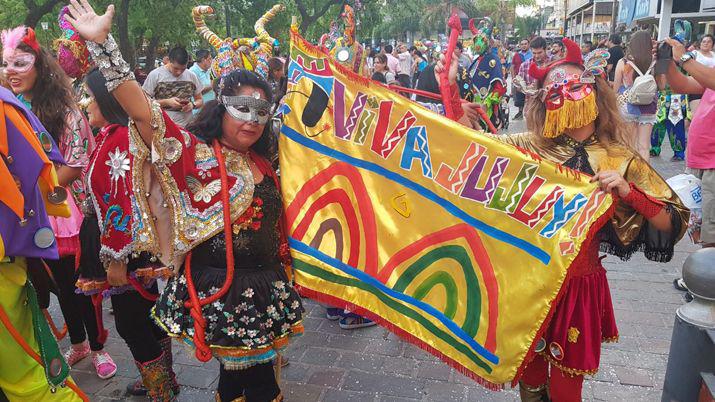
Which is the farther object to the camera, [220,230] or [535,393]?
[535,393]

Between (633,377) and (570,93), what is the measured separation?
200cm

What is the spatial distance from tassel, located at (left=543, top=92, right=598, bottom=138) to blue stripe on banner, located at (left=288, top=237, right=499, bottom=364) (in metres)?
1.00

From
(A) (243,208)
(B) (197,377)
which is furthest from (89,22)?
(B) (197,377)

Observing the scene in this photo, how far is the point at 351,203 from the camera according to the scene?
98.0 inches

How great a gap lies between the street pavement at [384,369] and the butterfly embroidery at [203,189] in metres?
1.59

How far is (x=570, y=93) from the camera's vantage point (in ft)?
7.74

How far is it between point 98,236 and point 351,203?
1.52m

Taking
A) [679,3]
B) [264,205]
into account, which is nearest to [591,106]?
[264,205]

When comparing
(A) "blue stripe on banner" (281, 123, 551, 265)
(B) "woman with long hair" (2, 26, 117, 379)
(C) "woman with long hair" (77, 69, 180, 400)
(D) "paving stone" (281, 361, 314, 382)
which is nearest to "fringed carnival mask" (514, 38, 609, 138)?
(A) "blue stripe on banner" (281, 123, 551, 265)

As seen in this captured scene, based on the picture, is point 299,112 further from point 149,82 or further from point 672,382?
point 149,82

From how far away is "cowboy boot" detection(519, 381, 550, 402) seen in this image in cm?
250

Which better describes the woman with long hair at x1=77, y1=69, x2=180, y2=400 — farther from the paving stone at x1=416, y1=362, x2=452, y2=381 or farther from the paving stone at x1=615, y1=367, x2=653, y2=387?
the paving stone at x1=615, y1=367, x2=653, y2=387

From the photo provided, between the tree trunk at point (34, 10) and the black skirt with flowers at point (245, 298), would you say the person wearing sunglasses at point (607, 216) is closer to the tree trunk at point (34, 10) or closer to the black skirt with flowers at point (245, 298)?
the black skirt with flowers at point (245, 298)

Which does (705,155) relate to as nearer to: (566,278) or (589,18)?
(566,278)
